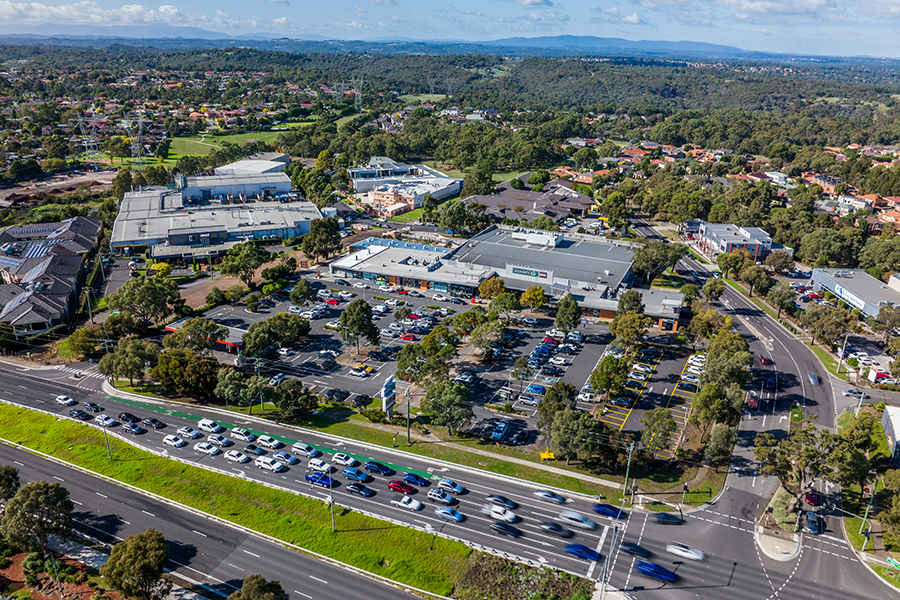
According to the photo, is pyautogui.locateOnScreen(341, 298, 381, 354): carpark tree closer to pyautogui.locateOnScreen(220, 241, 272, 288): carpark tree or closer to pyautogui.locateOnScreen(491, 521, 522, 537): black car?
pyautogui.locateOnScreen(220, 241, 272, 288): carpark tree

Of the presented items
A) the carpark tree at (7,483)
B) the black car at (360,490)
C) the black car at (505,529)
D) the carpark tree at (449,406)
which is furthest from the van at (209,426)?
the black car at (505,529)

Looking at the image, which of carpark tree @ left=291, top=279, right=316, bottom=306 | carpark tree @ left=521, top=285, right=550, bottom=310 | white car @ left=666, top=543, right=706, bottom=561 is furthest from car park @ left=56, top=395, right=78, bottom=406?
white car @ left=666, top=543, right=706, bottom=561

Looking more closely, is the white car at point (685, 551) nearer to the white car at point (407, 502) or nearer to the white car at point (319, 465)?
the white car at point (407, 502)

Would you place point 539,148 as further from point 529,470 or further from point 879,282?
point 529,470

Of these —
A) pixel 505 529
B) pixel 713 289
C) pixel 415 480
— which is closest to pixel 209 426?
pixel 415 480

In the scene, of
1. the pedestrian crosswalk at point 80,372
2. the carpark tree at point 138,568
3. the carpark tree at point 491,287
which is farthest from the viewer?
the carpark tree at point 491,287

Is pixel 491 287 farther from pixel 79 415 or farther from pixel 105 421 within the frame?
pixel 79 415

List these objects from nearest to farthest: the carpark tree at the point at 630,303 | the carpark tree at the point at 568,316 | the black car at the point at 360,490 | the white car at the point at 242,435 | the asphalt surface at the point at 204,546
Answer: the asphalt surface at the point at 204,546 → the black car at the point at 360,490 → the white car at the point at 242,435 → the carpark tree at the point at 568,316 → the carpark tree at the point at 630,303
